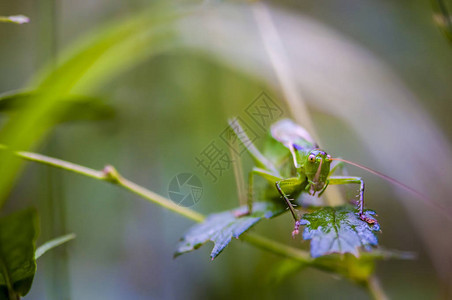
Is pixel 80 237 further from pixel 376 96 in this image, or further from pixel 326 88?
pixel 376 96

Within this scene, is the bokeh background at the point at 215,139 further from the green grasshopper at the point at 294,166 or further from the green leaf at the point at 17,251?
the green leaf at the point at 17,251

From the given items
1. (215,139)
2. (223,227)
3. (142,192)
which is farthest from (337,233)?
(215,139)

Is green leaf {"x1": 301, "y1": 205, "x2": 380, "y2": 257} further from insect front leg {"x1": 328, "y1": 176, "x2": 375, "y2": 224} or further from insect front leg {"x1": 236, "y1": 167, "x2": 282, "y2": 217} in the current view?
insect front leg {"x1": 236, "y1": 167, "x2": 282, "y2": 217}

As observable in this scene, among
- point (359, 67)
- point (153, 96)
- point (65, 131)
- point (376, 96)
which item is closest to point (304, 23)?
point (359, 67)

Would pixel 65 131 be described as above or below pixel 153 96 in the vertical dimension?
below

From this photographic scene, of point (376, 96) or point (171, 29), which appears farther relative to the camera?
point (376, 96)

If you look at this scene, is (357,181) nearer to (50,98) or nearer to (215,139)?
(50,98)

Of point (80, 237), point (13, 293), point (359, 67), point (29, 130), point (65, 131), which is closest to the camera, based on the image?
point (13, 293)
